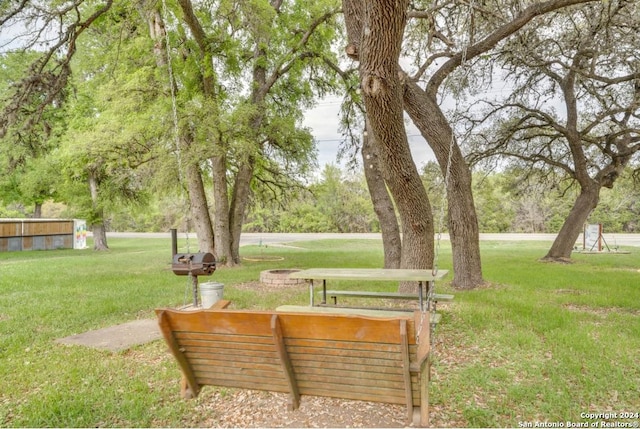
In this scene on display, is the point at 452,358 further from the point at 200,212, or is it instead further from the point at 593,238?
the point at 593,238

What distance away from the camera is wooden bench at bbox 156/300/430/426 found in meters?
2.44

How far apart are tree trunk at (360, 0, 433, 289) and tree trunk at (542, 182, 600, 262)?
9365 mm

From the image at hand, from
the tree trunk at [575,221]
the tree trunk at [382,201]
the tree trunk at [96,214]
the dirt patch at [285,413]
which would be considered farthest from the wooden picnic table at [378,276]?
the tree trunk at [96,214]

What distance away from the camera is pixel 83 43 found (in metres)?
16.7

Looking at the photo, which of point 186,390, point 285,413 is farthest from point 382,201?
point 186,390

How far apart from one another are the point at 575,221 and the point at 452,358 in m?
12.2

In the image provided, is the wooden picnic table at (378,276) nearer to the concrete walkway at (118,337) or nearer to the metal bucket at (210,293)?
the metal bucket at (210,293)

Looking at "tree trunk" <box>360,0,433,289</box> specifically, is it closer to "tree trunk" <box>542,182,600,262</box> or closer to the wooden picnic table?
the wooden picnic table

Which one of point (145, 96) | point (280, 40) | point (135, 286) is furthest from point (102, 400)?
point (280, 40)

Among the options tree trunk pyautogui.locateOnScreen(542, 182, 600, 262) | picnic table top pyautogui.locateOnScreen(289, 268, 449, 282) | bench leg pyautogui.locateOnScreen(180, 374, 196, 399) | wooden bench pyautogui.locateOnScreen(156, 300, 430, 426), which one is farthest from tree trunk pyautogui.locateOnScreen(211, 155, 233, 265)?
tree trunk pyautogui.locateOnScreen(542, 182, 600, 262)

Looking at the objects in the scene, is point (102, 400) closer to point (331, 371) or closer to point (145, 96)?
point (331, 371)

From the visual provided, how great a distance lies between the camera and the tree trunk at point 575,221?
14422 mm

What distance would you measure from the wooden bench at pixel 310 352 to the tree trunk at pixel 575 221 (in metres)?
14.0

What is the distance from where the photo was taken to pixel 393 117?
5359mm
